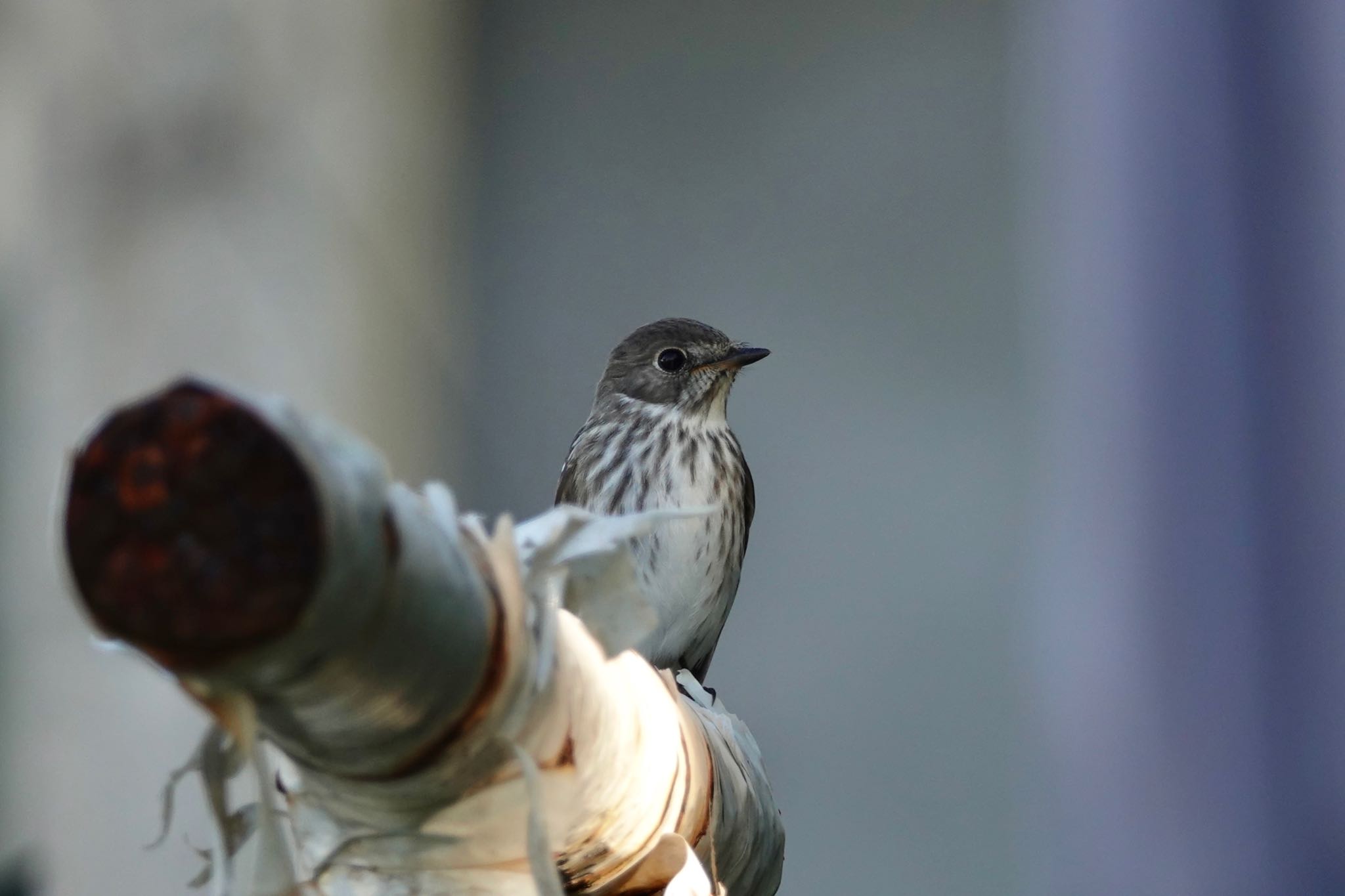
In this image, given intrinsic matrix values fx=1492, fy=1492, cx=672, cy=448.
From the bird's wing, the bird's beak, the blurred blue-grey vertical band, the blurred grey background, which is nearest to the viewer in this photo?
the blurred blue-grey vertical band

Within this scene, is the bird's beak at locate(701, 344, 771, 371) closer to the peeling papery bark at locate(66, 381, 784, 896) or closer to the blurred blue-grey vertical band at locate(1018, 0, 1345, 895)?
the blurred blue-grey vertical band at locate(1018, 0, 1345, 895)

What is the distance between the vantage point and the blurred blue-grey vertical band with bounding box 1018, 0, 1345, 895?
292cm

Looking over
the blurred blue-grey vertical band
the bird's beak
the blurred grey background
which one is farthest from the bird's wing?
the blurred blue-grey vertical band

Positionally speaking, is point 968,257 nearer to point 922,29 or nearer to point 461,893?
point 922,29

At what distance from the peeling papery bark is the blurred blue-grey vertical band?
6.63ft

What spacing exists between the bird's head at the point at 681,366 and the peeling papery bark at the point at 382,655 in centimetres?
199

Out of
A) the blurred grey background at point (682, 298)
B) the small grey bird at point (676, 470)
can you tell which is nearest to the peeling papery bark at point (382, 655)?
the small grey bird at point (676, 470)

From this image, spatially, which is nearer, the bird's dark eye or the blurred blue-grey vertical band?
the blurred blue-grey vertical band

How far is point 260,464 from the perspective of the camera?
1.90 feet

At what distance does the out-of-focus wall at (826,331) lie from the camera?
420 cm

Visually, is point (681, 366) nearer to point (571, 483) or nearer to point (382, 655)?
point (571, 483)

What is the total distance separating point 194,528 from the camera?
587 millimetres

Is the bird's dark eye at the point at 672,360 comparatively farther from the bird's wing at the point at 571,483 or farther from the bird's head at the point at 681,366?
the bird's wing at the point at 571,483

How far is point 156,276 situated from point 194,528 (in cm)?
384
